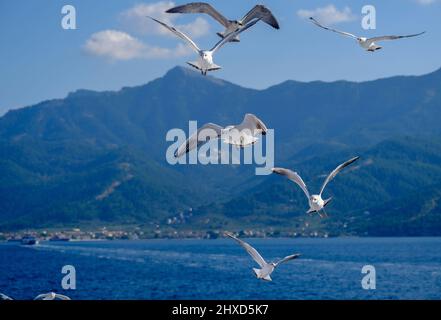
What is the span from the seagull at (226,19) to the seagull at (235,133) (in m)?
2.62

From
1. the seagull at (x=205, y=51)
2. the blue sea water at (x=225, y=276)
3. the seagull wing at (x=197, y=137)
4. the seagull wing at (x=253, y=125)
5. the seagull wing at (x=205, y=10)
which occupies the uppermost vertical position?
the seagull wing at (x=205, y=10)

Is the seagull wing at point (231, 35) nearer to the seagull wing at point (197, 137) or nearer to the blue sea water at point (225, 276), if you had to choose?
the seagull wing at point (197, 137)

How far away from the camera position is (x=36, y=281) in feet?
494

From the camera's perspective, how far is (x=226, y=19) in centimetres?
2555

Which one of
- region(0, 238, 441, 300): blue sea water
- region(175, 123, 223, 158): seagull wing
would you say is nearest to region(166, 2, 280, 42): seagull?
region(175, 123, 223, 158): seagull wing

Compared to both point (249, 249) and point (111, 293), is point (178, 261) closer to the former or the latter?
point (111, 293)

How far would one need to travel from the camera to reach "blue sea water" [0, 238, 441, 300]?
125188mm

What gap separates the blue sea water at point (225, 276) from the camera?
125188 mm

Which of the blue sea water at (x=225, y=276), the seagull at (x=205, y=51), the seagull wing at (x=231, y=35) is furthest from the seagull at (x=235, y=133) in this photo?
the blue sea water at (x=225, y=276)

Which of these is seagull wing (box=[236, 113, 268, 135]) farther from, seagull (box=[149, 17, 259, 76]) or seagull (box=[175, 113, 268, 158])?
seagull (box=[149, 17, 259, 76])

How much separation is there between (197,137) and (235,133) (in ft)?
4.36
